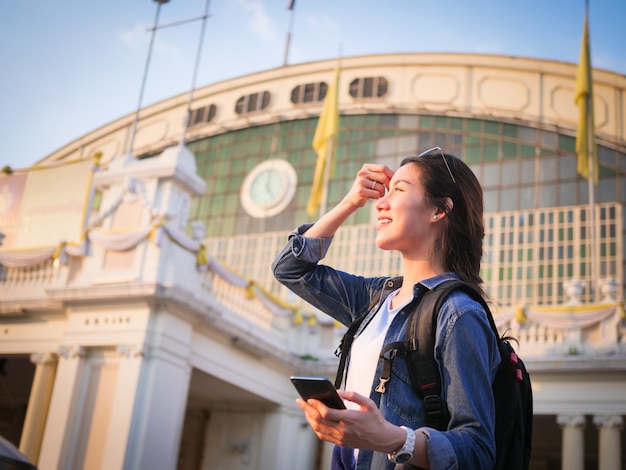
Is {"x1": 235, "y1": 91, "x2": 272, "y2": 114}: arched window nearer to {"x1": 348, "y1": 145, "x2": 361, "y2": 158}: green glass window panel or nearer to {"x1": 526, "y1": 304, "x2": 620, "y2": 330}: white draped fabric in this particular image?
{"x1": 348, "y1": 145, "x2": 361, "y2": 158}: green glass window panel

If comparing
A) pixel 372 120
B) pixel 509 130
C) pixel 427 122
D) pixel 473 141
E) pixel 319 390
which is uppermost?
pixel 372 120

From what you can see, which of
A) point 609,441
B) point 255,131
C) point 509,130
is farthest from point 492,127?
point 609,441

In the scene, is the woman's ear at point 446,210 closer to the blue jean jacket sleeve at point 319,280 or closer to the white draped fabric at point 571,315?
the blue jean jacket sleeve at point 319,280

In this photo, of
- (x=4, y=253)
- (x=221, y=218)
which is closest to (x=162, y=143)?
(x=221, y=218)

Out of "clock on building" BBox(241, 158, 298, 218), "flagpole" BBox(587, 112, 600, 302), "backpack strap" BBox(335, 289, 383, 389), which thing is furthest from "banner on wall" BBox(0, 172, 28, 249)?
"backpack strap" BBox(335, 289, 383, 389)

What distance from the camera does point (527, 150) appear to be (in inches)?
925

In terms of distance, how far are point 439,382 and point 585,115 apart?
18967mm

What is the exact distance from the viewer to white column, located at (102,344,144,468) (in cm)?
1079

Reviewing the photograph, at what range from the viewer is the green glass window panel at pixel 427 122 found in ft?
82.7

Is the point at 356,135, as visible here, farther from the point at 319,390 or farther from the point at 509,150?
the point at 319,390

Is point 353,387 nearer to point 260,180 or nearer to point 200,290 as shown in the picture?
point 200,290

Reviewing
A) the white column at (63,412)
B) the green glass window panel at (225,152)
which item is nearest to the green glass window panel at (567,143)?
the green glass window panel at (225,152)

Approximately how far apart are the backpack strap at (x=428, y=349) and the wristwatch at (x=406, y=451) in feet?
0.56

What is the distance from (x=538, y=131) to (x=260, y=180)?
31.3 feet
